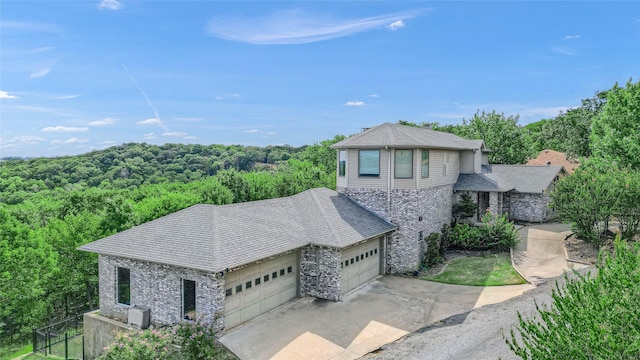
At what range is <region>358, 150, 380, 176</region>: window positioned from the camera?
1918 cm

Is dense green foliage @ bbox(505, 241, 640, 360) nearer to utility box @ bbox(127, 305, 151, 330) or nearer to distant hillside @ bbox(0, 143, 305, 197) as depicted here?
utility box @ bbox(127, 305, 151, 330)

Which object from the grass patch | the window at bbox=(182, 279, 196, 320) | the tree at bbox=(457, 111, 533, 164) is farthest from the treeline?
the tree at bbox=(457, 111, 533, 164)

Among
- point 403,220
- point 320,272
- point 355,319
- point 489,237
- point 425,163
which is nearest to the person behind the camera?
point 355,319

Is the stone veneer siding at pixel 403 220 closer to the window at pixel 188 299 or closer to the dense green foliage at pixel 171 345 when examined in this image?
the window at pixel 188 299

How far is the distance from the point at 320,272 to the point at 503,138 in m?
34.2

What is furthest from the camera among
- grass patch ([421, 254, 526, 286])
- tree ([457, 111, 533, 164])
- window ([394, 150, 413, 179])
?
tree ([457, 111, 533, 164])

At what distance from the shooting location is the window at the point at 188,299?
1248cm

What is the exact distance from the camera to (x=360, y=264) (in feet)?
55.7

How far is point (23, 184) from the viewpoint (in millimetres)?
44406

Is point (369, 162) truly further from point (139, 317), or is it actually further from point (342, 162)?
point (139, 317)

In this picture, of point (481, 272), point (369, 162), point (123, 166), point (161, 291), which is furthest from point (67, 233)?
point (123, 166)

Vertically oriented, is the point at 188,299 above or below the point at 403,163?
below

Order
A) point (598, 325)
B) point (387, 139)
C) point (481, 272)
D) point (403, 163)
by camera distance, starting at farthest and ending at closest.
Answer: point (387, 139) < point (403, 163) < point (481, 272) < point (598, 325)

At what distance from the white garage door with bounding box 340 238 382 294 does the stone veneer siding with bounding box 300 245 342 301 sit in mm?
481
